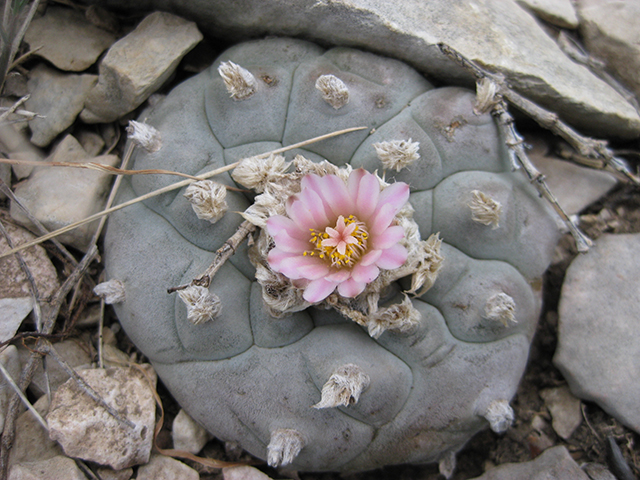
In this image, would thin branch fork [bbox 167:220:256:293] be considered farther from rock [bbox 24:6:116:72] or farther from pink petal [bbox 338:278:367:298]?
rock [bbox 24:6:116:72]

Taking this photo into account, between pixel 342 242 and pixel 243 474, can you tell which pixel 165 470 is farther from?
pixel 342 242

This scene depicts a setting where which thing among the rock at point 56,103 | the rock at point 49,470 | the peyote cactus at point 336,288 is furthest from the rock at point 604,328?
the rock at point 56,103

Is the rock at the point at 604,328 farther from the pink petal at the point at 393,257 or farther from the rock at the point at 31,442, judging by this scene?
the rock at the point at 31,442

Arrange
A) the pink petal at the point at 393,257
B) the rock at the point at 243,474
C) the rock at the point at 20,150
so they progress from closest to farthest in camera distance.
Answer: the pink petal at the point at 393,257
the rock at the point at 243,474
the rock at the point at 20,150

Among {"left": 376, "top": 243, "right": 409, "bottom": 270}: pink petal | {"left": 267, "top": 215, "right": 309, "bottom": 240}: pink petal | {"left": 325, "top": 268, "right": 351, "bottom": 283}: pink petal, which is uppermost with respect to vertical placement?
{"left": 376, "top": 243, "right": 409, "bottom": 270}: pink petal

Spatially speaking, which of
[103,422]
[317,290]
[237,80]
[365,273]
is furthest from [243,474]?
[237,80]

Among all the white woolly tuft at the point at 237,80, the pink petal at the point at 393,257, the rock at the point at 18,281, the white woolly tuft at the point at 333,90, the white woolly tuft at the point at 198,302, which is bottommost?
the rock at the point at 18,281

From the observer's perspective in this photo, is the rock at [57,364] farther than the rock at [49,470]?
Yes

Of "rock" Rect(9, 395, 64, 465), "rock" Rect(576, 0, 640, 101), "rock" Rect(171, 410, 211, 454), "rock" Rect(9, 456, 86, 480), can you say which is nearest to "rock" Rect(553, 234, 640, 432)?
"rock" Rect(576, 0, 640, 101)
